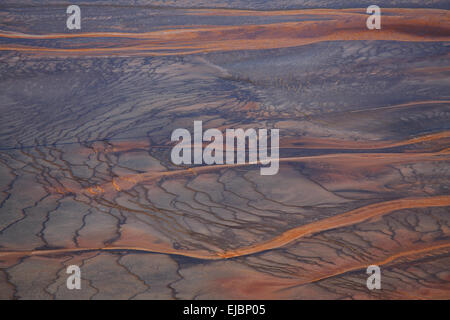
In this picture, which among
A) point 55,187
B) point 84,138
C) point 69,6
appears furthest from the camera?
point 69,6

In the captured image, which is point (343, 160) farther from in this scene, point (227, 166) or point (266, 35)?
point (266, 35)

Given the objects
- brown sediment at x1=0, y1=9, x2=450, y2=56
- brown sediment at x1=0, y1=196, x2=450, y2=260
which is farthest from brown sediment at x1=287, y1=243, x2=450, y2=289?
brown sediment at x1=0, y1=9, x2=450, y2=56

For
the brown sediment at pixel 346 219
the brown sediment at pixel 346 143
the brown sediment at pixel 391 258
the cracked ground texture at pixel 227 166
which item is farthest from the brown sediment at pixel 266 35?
the brown sediment at pixel 391 258

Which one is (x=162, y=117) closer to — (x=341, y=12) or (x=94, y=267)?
(x=94, y=267)

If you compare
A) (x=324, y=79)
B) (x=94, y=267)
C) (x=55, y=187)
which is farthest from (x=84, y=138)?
(x=324, y=79)

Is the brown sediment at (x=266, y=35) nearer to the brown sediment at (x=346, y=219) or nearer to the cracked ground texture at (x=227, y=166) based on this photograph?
the cracked ground texture at (x=227, y=166)

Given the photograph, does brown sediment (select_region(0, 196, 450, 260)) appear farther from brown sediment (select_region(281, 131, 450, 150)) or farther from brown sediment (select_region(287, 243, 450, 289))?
brown sediment (select_region(281, 131, 450, 150))

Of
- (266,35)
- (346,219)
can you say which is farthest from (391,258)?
(266,35)

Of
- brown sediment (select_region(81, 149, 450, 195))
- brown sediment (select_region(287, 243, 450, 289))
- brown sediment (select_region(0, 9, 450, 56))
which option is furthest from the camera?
brown sediment (select_region(0, 9, 450, 56))
